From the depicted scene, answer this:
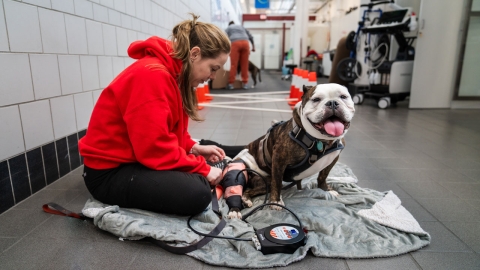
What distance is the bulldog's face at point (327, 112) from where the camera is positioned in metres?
1.51

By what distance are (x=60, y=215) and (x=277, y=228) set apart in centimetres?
114

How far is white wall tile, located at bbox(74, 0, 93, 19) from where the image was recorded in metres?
2.26

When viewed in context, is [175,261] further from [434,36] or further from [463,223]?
[434,36]

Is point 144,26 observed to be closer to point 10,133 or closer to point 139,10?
point 139,10

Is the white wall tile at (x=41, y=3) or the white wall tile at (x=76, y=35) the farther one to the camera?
the white wall tile at (x=76, y=35)

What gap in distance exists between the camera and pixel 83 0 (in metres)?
2.33

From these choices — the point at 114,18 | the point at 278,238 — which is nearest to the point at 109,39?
the point at 114,18

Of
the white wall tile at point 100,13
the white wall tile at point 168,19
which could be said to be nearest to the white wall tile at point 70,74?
the white wall tile at point 100,13

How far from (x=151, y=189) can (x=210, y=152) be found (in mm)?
551

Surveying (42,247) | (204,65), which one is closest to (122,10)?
(204,65)

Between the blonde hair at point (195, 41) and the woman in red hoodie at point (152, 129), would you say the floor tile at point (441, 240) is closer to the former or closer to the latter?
the woman in red hoodie at point (152, 129)

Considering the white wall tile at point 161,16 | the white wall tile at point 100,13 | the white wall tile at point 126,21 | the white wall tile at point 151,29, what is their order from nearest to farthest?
the white wall tile at point 100,13 < the white wall tile at point 126,21 < the white wall tile at point 151,29 < the white wall tile at point 161,16

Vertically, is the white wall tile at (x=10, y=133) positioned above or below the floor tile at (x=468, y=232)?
above

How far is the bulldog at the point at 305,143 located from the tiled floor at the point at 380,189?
52 cm
